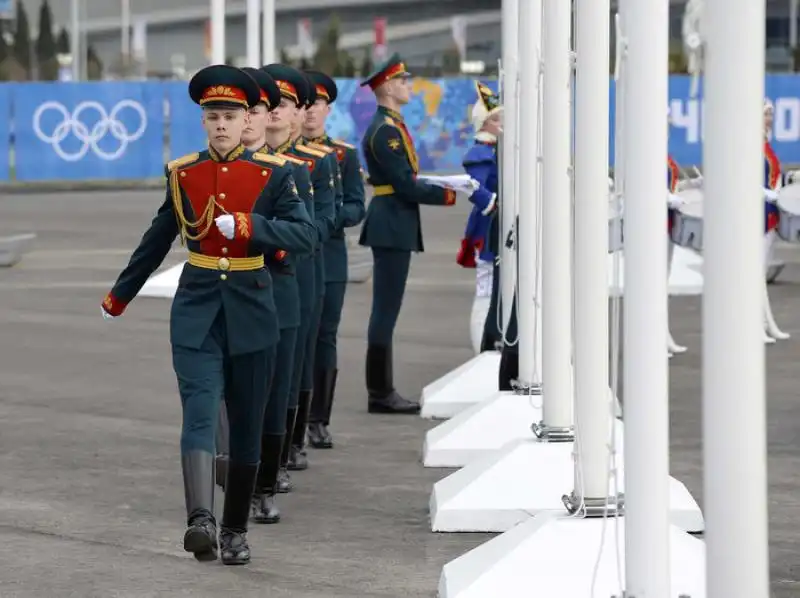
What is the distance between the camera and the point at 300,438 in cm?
1038

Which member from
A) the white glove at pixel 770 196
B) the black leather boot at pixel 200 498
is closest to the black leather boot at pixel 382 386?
the white glove at pixel 770 196

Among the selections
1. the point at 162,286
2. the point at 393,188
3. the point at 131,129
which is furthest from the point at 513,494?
the point at 131,129

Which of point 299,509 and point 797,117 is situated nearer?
point 299,509

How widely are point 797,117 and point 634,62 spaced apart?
117ft

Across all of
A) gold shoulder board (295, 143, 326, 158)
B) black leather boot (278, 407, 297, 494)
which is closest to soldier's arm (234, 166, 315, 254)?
gold shoulder board (295, 143, 326, 158)

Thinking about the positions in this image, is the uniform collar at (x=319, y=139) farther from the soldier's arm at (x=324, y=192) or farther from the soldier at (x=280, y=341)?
the soldier at (x=280, y=341)

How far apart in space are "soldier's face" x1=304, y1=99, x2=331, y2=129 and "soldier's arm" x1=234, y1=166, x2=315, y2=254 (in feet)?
7.46

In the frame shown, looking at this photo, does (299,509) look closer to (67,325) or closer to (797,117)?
(67,325)

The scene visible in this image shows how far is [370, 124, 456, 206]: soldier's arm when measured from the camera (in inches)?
469

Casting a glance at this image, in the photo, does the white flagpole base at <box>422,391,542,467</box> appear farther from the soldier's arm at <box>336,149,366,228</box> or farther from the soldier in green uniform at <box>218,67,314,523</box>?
the soldier in green uniform at <box>218,67,314,523</box>

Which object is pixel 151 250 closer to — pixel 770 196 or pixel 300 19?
pixel 770 196

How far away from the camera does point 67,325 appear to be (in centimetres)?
1748

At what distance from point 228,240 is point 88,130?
1247 inches

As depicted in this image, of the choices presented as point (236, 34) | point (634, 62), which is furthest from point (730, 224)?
point (236, 34)
